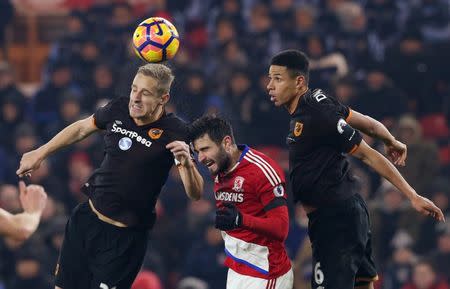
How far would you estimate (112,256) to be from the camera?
8.88 m

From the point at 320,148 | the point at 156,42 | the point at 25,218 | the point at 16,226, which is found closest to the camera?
the point at 16,226

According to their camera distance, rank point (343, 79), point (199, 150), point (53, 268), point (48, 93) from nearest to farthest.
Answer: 1. point (199, 150)
2. point (53, 268)
3. point (343, 79)
4. point (48, 93)

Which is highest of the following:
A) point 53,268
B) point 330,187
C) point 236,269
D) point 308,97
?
point 308,97

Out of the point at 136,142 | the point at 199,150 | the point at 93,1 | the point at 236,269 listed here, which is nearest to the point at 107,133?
the point at 136,142

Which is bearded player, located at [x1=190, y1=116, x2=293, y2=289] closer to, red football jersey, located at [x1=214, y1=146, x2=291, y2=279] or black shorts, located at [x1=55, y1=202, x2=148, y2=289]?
red football jersey, located at [x1=214, y1=146, x2=291, y2=279]

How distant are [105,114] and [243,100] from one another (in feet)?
19.2

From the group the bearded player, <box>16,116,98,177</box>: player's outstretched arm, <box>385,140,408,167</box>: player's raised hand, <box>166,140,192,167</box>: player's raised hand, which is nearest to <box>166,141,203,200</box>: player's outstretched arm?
<box>166,140,192,167</box>: player's raised hand

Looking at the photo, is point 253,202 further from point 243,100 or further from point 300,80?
point 243,100

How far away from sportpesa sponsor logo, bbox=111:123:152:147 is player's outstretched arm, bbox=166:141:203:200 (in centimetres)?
33

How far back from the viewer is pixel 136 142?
8.84 metres

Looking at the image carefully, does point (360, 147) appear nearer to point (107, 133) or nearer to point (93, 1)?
point (107, 133)

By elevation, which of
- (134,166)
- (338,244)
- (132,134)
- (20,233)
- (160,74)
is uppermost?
(160,74)

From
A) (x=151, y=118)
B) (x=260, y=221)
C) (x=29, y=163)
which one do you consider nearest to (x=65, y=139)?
(x=29, y=163)

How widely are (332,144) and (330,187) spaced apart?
326 mm
